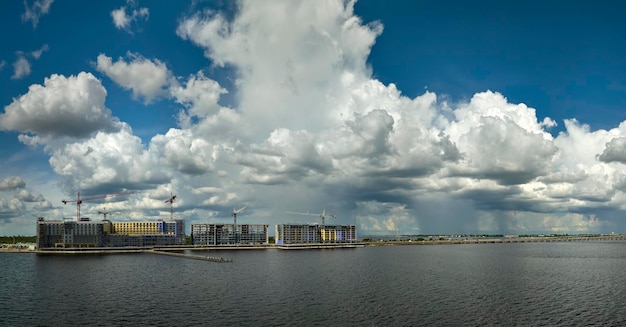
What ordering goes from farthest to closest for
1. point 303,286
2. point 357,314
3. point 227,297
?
point 303,286 → point 227,297 → point 357,314

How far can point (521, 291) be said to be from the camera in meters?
117

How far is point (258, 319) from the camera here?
267 ft

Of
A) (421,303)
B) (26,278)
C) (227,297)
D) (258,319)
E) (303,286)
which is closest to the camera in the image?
(258,319)

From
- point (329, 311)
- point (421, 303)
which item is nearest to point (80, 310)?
point (329, 311)

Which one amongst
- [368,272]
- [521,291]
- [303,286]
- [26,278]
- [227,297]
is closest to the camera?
[227,297]

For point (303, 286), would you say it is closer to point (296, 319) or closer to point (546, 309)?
point (296, 319)

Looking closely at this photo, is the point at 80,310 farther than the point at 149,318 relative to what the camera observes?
Yes

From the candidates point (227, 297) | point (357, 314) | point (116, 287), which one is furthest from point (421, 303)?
point (116, 287)

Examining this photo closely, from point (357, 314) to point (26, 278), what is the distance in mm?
121420

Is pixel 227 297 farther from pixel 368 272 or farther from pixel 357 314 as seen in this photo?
pixel 368 272

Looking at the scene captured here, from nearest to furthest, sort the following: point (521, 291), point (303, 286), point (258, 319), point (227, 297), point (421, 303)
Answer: point (258, 319), point (421, 303), point (227, 297), point (521, 291), point (303, 286)

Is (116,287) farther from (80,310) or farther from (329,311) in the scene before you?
(329,311)

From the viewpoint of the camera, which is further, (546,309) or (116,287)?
(116,287)

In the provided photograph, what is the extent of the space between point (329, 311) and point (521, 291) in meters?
58.9
